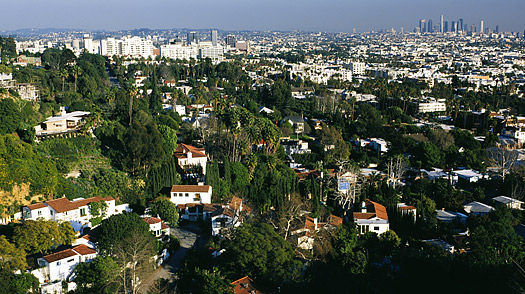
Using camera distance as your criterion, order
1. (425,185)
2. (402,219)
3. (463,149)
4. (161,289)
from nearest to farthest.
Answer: (161,289) < (402,219) < (425,185) < (463,149)

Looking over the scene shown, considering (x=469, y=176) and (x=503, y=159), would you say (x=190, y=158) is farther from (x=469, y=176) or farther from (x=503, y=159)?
(x=503, y=159)

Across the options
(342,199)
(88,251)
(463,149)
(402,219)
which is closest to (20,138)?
(88,251)

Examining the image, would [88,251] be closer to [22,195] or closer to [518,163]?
[22,195]

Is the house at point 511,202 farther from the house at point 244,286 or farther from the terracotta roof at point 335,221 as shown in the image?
the house at point 244,286

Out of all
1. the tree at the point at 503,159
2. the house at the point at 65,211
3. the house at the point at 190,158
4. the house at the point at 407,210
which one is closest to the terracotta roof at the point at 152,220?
the house at the point at 65,211

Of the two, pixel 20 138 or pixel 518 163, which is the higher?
pixel 20 138

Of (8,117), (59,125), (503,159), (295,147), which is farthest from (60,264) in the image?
(503,159)
